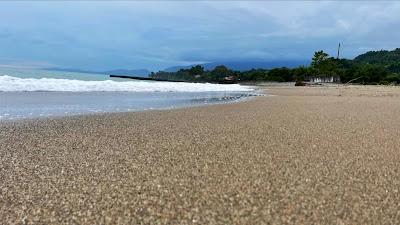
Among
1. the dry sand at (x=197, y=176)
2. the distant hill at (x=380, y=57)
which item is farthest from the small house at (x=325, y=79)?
the dry sand at (x=197, y=176)

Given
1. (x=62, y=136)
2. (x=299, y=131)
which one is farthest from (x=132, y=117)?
(x=299, y=131)

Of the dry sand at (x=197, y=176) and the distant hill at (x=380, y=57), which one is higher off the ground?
the distant hill at (x=380, y=57)

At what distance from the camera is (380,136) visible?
240 inches

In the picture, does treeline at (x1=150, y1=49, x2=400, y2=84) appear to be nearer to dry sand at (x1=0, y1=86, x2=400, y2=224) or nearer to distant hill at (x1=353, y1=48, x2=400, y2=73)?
distant hill at (x1=353, y1=48, x2=400, y2=73)

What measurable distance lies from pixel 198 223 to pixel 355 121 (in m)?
6.42

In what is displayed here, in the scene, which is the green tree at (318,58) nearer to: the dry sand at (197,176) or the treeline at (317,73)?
the treeline at (317,73)

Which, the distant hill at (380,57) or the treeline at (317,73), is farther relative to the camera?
the distant hill at (380,57)

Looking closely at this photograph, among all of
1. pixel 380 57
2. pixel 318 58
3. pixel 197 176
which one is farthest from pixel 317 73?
pixel 197 176

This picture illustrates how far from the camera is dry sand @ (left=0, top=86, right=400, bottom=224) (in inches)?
105

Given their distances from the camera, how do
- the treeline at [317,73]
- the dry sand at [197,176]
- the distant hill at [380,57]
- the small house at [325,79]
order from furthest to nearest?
the distant hill at [380,57] < the small house at [325,79] < the treeline at [317,73] < the dry sand at [197,176]

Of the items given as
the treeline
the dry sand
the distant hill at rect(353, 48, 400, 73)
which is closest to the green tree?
the treeline

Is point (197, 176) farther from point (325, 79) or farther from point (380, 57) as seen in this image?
point (380, 57)

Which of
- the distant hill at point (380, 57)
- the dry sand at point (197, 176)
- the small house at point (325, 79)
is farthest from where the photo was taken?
the distant hill at point (380, 57)

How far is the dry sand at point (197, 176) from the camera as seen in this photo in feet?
8.77
